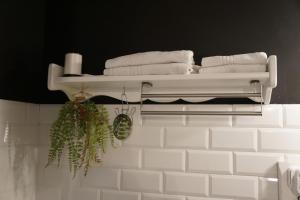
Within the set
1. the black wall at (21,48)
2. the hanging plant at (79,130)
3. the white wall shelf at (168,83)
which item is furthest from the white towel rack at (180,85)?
the black wall at (21,48)

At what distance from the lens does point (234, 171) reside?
1254mm

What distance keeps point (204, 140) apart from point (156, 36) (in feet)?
1.75

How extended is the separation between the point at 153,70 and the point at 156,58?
5cm

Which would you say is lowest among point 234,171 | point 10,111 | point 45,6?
point 234,171

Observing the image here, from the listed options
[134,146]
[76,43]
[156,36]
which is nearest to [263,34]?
[156,36]

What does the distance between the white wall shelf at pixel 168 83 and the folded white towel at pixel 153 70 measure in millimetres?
23

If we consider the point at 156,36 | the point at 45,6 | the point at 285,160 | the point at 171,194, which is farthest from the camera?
the point at 45,6

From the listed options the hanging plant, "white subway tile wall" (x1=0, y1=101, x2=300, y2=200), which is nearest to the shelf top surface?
the hanging plant

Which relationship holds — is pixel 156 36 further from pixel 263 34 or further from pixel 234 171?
pixel 234 171

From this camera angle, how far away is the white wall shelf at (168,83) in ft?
3.48

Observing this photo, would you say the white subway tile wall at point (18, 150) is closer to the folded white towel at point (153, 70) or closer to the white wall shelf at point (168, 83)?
the white wall shelf at point (168, 83)

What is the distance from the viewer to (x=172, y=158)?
132 cm

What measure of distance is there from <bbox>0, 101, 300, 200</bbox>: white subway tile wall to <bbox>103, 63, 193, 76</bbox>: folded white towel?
243mm

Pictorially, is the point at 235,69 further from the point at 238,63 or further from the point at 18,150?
the point at 18,150
